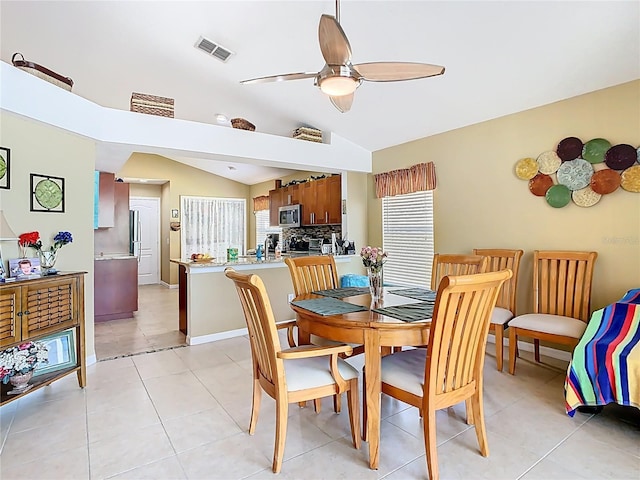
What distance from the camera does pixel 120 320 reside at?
5.27 metres

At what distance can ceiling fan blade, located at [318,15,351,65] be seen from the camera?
6.14ft

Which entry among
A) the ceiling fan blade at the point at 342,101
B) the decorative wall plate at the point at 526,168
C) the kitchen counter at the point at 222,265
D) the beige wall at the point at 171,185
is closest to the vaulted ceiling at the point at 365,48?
the decorative wall plate at the point at 526,168

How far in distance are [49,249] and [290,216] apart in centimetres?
405

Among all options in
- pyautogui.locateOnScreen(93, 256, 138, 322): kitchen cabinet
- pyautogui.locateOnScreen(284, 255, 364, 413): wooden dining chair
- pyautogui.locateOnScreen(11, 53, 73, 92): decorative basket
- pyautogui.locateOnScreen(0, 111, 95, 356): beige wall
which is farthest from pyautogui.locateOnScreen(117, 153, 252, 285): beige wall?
pyautogui.locateOnScreen(284, 255, 364, 413): wooden dining chair

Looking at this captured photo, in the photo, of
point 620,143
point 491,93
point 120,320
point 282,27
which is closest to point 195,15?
point 282,27

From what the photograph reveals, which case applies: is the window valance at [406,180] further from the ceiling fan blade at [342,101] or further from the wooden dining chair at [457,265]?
the ceiling fan blade at [342,101]

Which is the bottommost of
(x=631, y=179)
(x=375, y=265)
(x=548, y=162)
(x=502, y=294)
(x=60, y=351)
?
(x=60, y=351)

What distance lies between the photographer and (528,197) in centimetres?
365

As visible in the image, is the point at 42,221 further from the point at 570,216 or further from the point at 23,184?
the point at 570,216

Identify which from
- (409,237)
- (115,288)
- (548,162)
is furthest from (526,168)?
(115,288)

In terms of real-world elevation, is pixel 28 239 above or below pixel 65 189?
below

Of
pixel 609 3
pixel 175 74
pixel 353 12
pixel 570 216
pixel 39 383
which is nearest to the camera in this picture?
pixel 609 3

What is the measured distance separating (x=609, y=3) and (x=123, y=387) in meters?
4.53

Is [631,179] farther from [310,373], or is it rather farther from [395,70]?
[310,373]
